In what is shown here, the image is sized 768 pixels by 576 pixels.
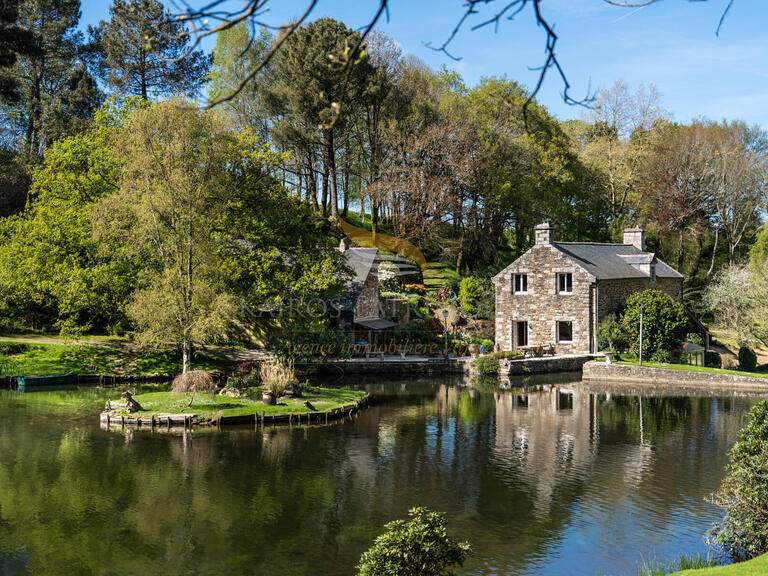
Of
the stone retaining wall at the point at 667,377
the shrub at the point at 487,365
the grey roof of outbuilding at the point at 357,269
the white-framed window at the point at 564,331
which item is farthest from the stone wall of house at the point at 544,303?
the grey roof of outbuilding at the point at 357,269

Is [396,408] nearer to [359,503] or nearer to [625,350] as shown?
[359,503]

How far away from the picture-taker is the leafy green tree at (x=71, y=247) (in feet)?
120

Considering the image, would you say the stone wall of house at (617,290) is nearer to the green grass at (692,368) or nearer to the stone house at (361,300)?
the green grass at (692,368)

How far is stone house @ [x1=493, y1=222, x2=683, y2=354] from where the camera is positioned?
43344mm

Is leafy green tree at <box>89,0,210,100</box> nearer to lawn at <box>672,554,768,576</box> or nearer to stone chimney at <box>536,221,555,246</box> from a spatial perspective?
stone chimney at <box>536,221,555,246</box>

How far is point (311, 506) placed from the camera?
16234 mm

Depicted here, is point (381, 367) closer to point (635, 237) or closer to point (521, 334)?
point (521, 334)

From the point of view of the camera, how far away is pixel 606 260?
46906 mm

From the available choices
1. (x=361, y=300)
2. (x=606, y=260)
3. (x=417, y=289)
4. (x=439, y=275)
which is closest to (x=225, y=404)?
(x=361, y=300)

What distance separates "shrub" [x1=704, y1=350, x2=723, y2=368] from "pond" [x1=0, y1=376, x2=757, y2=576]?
40.8 ft

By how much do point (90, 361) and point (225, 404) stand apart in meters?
14.1

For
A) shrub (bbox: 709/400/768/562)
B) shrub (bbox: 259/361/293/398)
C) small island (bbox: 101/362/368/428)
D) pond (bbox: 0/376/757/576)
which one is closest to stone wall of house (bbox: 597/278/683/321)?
pond (bbox: 0/376/757/576)

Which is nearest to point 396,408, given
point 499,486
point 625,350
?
point 499,486

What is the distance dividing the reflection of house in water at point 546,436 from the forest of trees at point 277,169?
39.7ft
